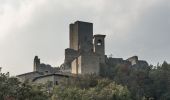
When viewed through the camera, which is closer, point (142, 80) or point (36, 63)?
point (142, 80)

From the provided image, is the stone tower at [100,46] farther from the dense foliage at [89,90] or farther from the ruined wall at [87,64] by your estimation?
the dense foliage at [89,90]

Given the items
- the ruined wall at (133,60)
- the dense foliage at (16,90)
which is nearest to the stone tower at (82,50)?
the ruined wall at (133,60)

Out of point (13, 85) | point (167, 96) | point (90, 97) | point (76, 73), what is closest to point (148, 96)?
point (167, 96)

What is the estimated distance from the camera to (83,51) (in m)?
104

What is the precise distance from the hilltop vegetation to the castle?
203 cm

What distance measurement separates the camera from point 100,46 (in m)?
108

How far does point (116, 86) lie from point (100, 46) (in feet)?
64.4

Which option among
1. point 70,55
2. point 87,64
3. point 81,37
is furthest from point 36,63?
point 87,64

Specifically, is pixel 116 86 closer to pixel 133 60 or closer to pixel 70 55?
pixel 70 55

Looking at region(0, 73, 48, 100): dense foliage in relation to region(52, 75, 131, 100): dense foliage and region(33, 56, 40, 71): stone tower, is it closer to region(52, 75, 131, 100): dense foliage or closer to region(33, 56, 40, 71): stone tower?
region(52, 75, 131, 100): dense foliage

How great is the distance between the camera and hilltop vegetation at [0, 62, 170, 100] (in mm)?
80550

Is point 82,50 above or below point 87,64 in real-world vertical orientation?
above

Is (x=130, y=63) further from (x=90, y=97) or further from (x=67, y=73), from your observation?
(x=90, y=97)

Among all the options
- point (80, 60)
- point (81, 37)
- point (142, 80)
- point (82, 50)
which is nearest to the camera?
point (142, 80)
